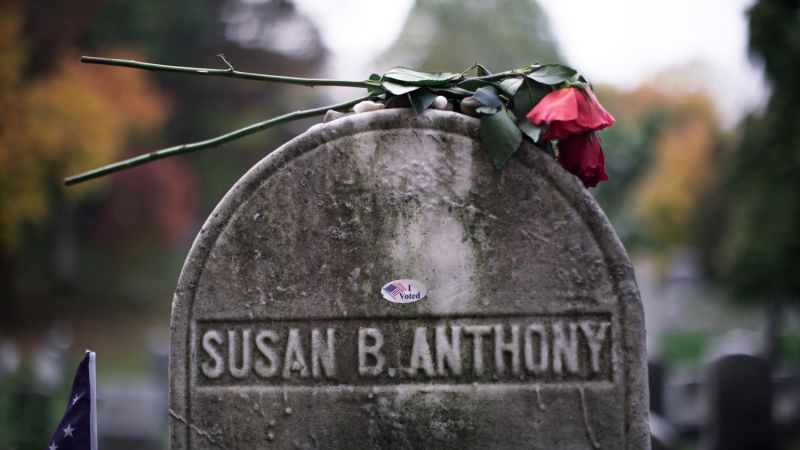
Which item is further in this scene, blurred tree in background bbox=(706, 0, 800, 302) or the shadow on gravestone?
blurred tree in background bbox=(706, 0, 800, 302)

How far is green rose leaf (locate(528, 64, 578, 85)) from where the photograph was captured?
7.50 feet

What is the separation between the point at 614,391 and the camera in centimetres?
225

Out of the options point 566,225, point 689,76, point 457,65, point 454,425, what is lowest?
point 454,425

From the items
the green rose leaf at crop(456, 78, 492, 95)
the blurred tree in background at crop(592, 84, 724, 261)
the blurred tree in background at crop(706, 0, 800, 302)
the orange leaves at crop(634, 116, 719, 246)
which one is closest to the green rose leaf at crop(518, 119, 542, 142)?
the green rose leaf at crop(456, 78, 492, 95)

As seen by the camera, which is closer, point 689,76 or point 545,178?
point 545,178

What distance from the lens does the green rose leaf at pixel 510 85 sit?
2320mm

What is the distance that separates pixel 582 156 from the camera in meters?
2.28

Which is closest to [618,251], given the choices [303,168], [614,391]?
[614,391]

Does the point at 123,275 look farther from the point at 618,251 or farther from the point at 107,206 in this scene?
the point at 618,251

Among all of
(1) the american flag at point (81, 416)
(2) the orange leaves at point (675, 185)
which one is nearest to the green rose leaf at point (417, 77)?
(1) the american flag at point (81, 416)

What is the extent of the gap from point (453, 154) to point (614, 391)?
84cm

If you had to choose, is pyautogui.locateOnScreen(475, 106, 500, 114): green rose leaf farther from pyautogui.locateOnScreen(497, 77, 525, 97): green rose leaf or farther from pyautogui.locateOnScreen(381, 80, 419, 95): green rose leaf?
pyautogui.locateOnScreen(381, 80, 419, 95): green rose leaf

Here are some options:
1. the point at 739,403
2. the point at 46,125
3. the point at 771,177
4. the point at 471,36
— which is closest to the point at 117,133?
the point at 46,125

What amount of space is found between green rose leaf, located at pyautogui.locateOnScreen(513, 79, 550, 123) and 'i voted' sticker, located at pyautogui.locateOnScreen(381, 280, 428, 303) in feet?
1.89
